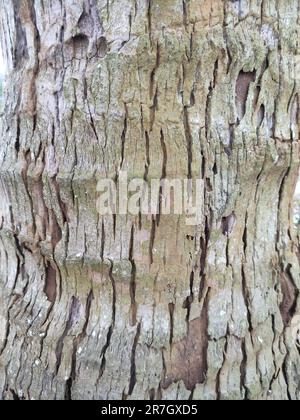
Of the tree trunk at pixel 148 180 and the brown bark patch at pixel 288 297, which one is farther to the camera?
the brown bark patch at pixel 288 297

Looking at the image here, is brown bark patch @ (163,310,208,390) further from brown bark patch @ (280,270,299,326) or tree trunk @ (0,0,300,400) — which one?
brown bark patch @ (280,270,299,326)

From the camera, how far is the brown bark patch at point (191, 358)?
1330 millimetres

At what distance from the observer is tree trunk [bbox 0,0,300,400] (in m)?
1.22

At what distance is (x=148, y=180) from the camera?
4.11 ft

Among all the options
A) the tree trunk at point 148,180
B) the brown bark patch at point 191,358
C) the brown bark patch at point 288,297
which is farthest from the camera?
the brown bark patch at point 288,297

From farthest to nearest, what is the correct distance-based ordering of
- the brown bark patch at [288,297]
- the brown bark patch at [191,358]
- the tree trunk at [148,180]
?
the brown bark patch at [288,297] → the brown bark patch at [191,358] → the tree trunk at [148,180]

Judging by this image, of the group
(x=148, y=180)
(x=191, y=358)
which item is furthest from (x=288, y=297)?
(x=148, y=180)

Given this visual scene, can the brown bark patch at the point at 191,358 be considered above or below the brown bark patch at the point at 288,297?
below

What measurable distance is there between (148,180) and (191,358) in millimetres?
577

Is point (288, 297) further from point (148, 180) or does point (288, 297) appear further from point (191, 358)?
point (148, 180)

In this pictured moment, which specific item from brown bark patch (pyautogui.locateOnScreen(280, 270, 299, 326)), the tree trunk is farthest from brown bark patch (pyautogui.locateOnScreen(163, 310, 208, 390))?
brown bark patch (pyautogui.locateOnScreen(280, 270, 299, 326))

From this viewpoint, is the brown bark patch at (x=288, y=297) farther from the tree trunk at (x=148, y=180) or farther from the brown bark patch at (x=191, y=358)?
the brown bark patch at (x=191, y=358)

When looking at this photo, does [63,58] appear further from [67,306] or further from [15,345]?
[15,345]

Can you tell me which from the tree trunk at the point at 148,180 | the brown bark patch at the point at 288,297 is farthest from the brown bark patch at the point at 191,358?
the brown bark patch at the point at 288,297
